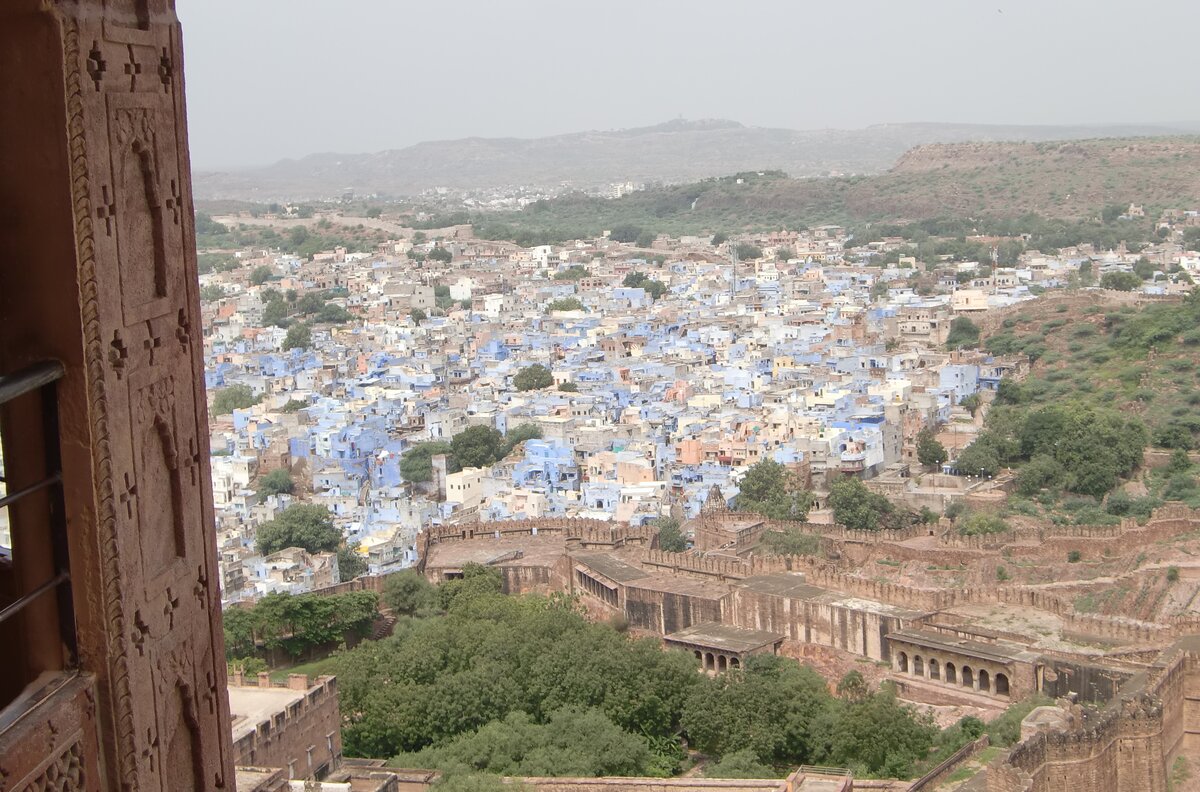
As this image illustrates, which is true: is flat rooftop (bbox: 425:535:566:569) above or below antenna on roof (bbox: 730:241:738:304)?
below

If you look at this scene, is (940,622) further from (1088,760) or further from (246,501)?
(246,501)

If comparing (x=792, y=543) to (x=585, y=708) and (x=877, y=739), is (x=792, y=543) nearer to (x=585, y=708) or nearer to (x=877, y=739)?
(x=585, y=708)

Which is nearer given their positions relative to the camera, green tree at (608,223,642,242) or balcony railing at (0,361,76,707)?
balcony railing at (0,361,76,707)

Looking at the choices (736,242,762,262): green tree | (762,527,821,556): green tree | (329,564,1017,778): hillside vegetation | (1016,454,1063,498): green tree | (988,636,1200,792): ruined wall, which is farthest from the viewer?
(736,242,762,262): green tree

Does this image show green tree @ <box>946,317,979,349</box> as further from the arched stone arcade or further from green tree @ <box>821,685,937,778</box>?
green tree @ <box>821,685,937,778</box>

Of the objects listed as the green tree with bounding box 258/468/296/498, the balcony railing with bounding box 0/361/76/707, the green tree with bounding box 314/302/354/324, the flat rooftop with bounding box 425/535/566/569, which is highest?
the balcony railing with bounding box 0/361/76/707

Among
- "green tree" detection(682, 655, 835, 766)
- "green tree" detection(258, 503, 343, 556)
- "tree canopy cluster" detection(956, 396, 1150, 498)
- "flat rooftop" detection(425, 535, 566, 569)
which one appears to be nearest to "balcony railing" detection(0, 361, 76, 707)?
"green tree" detection(682, 655, 835, 766)

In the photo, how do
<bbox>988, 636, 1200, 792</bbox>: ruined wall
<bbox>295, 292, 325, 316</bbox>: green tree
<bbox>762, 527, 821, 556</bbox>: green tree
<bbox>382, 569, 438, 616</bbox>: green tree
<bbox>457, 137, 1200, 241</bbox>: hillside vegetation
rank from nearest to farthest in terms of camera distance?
<bbox>988, 636, 1200, 792</bbox>: ruined wall
<bbox>382, 569, 438, 616</bbox>: green tree
<bbox>762, 527, 821, 556</bbox>: green tree
<bbox>295, 292, 325, 316</bbox>: green tree
<bbox>457, 137, 1200, 241</bbox>: hillside vegetation

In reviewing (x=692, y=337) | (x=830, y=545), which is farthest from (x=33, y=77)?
(x=692, y=337)
